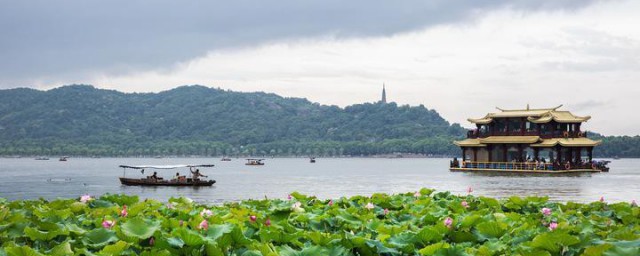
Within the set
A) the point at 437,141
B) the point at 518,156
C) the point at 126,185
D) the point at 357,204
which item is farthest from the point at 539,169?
the point at 437,141

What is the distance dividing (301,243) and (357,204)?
12.9 ft

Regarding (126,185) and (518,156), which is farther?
(518,156)

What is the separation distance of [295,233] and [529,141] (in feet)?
180

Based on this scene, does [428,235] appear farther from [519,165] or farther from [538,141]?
[519,165]

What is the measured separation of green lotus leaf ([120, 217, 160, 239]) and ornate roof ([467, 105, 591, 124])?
5574 centimetres

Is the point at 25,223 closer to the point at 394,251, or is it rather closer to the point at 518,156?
the point at 394,251

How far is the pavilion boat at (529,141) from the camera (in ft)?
191

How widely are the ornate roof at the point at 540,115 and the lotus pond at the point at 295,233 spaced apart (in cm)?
5204

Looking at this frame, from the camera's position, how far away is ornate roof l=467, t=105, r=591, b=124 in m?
58.0

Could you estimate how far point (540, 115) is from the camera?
59219mm

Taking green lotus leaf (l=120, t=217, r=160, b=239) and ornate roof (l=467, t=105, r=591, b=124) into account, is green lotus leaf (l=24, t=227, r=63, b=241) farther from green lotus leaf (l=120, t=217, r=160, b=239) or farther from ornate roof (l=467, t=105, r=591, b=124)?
ornate roof (l=467, t=105, r=591, b=124)

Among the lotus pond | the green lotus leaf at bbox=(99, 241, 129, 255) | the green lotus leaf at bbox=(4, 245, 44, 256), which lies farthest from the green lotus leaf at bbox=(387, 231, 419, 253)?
the green lotus leaf at bbox=(4, 245, 44, 256)

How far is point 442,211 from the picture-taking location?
25.8 ft

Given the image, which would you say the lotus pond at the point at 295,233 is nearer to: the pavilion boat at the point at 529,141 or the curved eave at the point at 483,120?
the pavilion boat at the point at 529,141
